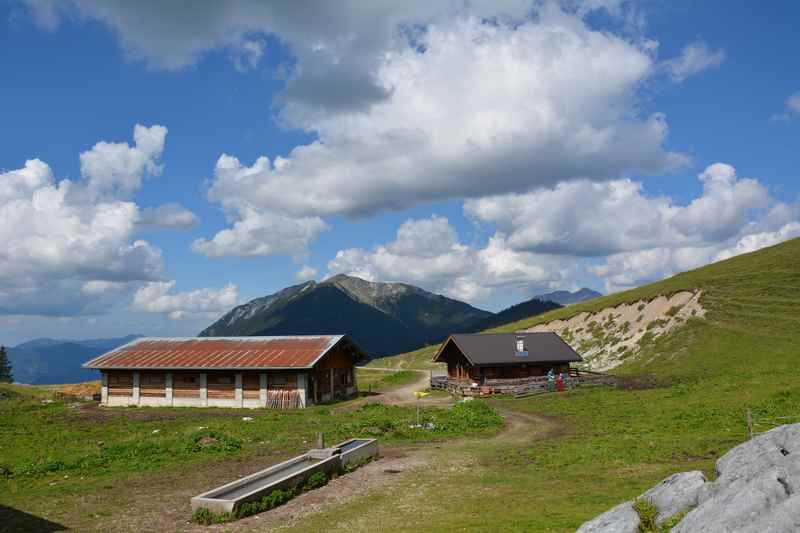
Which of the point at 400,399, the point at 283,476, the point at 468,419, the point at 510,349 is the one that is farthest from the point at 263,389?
the point at 283,476

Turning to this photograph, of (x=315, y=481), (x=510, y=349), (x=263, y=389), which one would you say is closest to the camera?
(x=315, y=481)

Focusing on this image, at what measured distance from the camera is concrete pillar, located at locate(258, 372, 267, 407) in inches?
1980

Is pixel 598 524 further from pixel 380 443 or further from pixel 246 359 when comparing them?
pixel 246 359

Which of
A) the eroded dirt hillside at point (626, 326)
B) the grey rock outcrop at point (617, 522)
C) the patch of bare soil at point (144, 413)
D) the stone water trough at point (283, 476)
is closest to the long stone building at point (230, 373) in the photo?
the patch of bare soil at point (144, 413)

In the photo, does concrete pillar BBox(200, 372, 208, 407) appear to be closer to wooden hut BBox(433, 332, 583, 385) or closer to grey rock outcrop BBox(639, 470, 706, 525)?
wooden hut BBox(433, 332, 583, 385)

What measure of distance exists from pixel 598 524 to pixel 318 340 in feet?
149

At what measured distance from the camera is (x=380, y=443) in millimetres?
30750

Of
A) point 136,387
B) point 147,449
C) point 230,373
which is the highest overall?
point 230,373

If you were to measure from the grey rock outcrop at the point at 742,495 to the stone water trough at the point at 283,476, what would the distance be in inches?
434

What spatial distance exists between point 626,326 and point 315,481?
71714 millimetres

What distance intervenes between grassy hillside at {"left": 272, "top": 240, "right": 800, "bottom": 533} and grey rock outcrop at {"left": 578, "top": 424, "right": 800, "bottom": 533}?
321 centimetres

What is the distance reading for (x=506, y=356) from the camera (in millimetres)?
61625

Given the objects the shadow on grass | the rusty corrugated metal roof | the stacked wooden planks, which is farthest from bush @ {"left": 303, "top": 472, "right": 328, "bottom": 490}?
the stacked wooden planks

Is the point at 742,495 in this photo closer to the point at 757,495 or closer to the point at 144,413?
the point at 757,495
